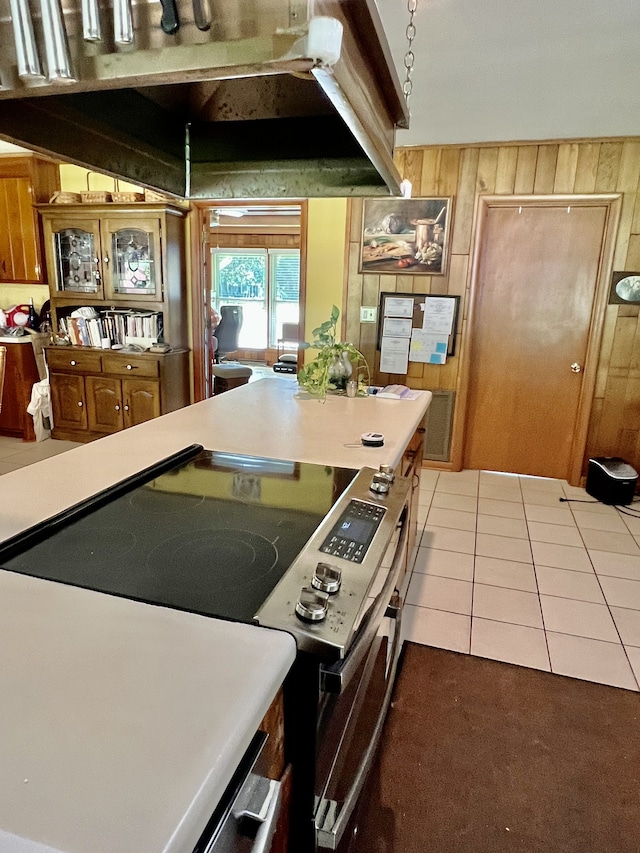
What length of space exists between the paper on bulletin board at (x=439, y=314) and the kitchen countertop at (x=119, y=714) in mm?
3587

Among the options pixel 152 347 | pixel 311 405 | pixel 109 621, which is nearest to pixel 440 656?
pixel 311 405

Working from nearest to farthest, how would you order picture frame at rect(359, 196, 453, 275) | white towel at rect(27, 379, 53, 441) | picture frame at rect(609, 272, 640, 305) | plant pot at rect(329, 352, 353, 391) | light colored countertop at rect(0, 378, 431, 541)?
light colored countertop at rect(0, 378, 431, 541) < plant pot at rect(329, 352, 353, 391) < picture frame at rect(609, 272, 640, 305) < picture frame at rect(359, 196, 453, 275) < white towel at rect(27, 379, 53, 441)

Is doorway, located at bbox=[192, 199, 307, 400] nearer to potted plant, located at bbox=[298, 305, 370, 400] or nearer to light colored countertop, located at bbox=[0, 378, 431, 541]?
potted plant, located at bbox=[298, 305, 370, 400]

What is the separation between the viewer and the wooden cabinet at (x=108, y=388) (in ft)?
14.1

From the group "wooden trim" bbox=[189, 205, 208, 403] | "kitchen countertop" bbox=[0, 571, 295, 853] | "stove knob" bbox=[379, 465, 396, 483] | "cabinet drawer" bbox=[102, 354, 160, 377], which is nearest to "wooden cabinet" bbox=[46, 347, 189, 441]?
"cabinet drawer" bbox=[102, 354, 160, 377]

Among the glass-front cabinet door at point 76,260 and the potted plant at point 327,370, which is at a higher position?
the glass-front cabinet door at point 76,260

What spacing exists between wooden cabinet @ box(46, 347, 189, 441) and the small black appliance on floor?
3.26 metres

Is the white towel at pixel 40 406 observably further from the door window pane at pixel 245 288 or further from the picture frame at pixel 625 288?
the door window pane at pixel 245 288

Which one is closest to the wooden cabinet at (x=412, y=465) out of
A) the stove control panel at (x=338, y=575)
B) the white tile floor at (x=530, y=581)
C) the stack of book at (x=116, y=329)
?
the white tile floor at (x=530, y=581)

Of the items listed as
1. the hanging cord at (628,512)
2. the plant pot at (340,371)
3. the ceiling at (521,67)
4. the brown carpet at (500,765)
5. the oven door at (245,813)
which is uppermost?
the ceiling at (521,67)

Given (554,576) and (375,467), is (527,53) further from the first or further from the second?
(554,576)

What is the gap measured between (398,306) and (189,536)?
3352 millimetres

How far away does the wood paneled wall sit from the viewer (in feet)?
11.7

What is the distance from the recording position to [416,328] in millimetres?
4113
